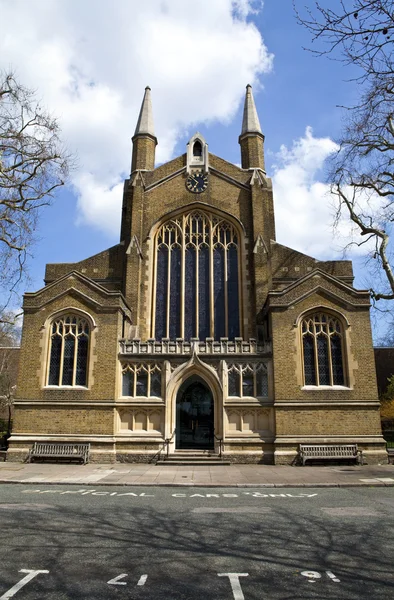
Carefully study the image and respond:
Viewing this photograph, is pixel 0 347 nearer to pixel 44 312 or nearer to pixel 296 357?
pixel 44 312

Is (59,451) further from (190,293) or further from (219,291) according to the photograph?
(219,291)

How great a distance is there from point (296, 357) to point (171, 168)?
41.4 feet

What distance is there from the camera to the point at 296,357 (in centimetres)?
1869

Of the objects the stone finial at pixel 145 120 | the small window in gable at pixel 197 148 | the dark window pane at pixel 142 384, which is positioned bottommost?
the dark window pane at pixel 142 384

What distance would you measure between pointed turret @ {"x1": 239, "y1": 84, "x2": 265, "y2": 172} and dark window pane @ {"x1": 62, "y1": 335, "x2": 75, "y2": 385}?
13.5 metres

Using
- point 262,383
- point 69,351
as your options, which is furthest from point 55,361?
point 262,383

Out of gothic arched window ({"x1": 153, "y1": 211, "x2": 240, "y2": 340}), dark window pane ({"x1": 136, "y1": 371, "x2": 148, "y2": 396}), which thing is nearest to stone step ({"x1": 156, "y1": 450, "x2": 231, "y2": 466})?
dark window pane ({"x1": 136, "y1": 371, "x2": 148, "y2": 396})

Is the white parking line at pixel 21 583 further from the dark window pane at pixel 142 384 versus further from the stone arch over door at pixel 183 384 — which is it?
A: the dark window pane at pixel 142 384

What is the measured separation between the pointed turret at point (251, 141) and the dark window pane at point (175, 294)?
664cm

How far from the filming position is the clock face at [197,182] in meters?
24.4

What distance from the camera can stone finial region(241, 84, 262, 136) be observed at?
26422 millimetres

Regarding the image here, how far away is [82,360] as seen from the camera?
19.2 m

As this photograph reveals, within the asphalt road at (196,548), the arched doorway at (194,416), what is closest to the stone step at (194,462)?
the arched doorway at (194,416)

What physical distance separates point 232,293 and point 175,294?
9.13ft
